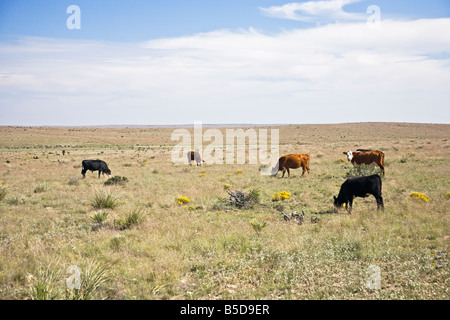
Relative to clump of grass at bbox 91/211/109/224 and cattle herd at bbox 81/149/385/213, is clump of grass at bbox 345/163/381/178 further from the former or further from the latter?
clump of grass at bbox 91/211/109/224

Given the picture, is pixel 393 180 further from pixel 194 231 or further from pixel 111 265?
pixel 111 265

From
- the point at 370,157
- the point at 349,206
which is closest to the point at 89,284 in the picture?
the point at 349,206

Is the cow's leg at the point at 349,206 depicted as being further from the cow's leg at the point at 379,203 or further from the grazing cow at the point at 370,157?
the grazing cow at the point at 370,157

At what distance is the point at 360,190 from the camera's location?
10.4 meters

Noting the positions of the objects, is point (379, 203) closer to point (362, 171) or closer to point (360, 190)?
point (360, 190)

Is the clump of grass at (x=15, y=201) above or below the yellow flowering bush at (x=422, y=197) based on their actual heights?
below

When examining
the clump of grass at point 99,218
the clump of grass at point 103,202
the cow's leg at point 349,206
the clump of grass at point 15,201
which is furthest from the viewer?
the clump of grass at point 15,201

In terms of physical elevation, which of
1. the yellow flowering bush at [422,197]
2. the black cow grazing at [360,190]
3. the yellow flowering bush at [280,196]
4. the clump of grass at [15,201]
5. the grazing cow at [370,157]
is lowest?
the clump of grass at [15,201]

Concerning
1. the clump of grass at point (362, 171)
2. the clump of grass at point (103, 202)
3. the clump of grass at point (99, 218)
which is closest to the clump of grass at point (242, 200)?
the clump of grass at point (103, 202)

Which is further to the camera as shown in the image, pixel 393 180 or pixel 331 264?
pixel 393 180

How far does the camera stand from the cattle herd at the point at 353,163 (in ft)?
33.4
